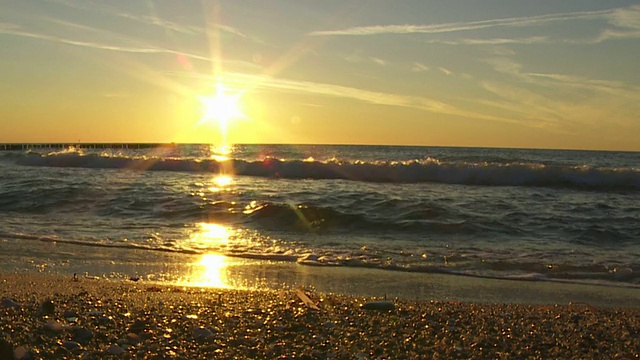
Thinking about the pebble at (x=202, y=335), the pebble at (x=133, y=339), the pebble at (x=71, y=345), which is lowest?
the pebble at (x=202, y=335)

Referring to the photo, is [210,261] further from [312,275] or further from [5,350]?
[5,350]

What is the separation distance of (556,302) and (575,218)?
736 centimetres

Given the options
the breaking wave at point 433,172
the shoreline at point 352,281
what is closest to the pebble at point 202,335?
the shoreline at point 352,281

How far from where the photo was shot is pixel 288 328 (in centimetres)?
432

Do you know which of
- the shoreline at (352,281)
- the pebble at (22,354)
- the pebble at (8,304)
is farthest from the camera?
the shoreline at (352,281)

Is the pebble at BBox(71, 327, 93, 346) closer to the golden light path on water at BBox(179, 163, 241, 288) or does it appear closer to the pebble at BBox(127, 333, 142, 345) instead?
the pebble at BBox(127, 333, 142, 345)

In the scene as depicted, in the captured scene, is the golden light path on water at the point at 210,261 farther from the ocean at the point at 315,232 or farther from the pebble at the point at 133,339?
the pebble at the point at 133,339

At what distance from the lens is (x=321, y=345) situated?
13.0 feet

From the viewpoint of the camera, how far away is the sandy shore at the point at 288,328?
3.81 meters

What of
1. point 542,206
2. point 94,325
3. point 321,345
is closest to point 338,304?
point 321,345

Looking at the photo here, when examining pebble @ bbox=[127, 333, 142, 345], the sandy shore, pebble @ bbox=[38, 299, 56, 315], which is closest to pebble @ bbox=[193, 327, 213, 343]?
the sandy shore

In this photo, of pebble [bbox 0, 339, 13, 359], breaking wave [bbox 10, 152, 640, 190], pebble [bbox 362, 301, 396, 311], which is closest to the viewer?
pebble [bbox 0, 339, 13, 359]

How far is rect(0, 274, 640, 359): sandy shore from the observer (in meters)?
3.81

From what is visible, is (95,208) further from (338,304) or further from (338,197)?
(338,304)
